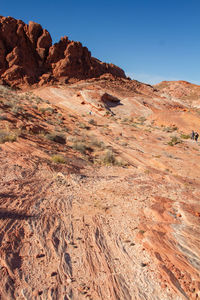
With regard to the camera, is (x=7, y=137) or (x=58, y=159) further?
(x=7, y=137)

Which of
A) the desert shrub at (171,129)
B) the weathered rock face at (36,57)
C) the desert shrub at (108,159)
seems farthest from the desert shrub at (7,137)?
the weathered rock face at (36,57)

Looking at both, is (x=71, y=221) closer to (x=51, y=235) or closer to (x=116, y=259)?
(x=51, y=235)

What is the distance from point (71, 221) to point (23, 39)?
133 ft

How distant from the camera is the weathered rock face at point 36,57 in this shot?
33.8 m

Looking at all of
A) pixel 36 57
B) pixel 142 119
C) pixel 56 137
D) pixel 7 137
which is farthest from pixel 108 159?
pixel 36 57

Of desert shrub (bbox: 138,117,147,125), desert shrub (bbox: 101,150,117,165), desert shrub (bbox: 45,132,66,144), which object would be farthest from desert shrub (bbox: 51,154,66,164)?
desert shrub (bbox: 138,117,147,125)

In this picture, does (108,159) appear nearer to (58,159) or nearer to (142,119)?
(58,159)

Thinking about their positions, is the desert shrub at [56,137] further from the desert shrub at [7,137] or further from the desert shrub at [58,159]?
the desert shrub at [58,159]

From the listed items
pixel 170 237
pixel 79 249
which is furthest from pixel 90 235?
pixel 170 237

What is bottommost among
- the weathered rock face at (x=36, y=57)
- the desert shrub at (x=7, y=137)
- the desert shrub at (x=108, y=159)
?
the desert shrub at (x=7, y=137)

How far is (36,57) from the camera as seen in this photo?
1458 inches

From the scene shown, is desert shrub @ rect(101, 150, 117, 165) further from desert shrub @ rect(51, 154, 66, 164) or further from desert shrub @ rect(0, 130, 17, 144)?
desert shrub @ rect(0, 130, 17, 144)

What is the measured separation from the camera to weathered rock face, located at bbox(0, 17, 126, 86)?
111 ft

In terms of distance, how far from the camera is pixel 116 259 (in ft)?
11.0
